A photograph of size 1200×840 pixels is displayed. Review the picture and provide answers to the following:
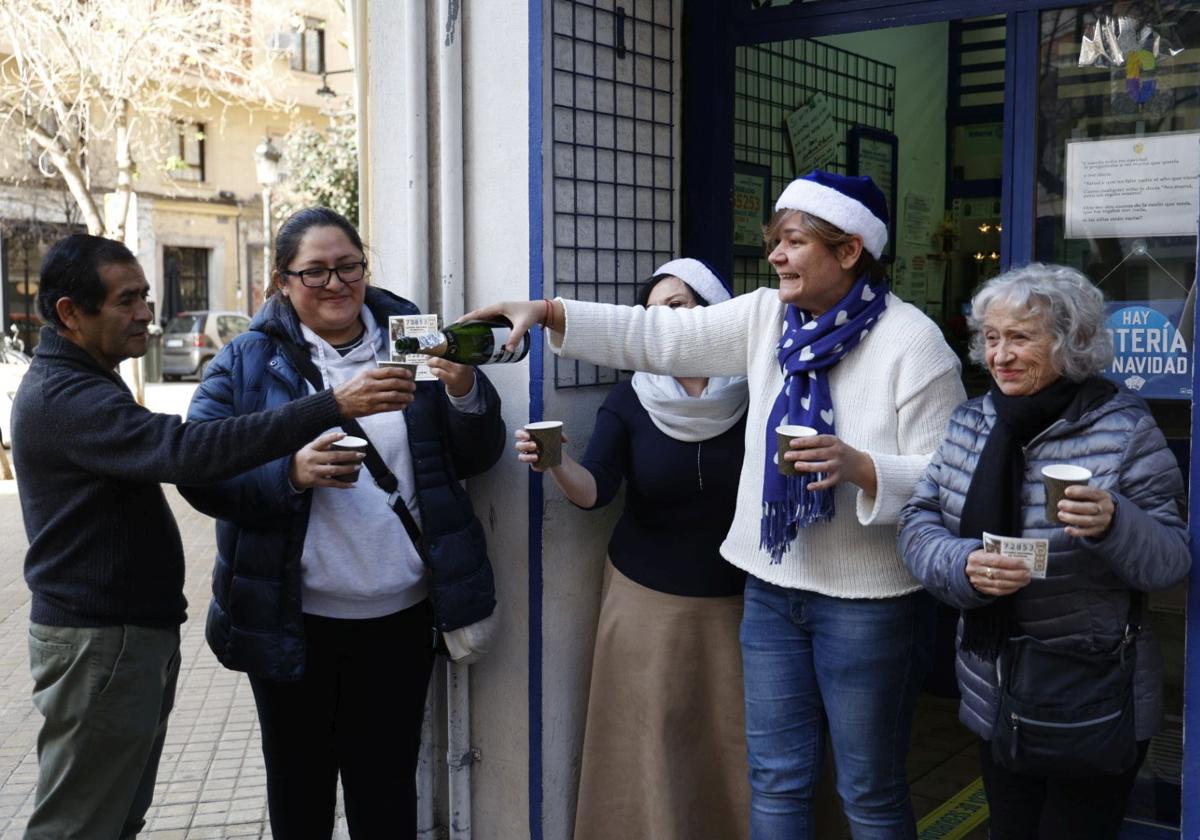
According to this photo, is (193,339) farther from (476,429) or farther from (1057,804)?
(1057,804)

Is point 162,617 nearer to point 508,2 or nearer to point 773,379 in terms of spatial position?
point 773,379

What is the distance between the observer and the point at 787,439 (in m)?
2.57

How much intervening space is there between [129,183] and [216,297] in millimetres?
14124

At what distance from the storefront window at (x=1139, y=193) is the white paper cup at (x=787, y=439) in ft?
4.16

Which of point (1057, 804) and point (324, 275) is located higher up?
point (324, 275)

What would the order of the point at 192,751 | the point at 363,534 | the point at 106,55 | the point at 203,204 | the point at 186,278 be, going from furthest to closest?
the point at 186,278, the point at 203,204, the point at 106,55, the point at 192,751, the point at 363,534

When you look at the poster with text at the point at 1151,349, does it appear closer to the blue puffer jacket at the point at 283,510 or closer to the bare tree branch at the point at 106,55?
the blue puffer jacket at the point at 283,510

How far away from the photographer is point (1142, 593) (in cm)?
252

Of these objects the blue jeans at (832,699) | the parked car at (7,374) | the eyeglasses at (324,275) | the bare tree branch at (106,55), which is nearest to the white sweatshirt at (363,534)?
the eyeglasses at (324,275)

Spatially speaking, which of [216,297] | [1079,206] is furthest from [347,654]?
[216,297]

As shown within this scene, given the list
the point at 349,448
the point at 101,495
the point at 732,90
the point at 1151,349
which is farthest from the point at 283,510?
the point at 1151,349

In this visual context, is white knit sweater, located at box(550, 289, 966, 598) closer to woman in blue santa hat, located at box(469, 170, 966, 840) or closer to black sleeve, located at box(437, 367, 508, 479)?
woman in blue santa hat, located at box(469, 170, 966, 840)

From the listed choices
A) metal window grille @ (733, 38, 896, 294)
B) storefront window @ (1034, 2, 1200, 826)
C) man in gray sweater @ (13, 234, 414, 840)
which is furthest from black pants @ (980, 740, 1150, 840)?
metal window grille @ (733, 38, 896, 294)

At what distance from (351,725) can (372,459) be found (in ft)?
2.33
